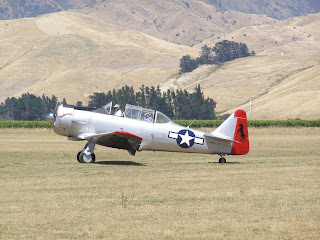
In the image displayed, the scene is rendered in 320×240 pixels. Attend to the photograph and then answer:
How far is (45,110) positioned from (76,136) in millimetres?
79108

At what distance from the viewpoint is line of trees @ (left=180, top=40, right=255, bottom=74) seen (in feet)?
533

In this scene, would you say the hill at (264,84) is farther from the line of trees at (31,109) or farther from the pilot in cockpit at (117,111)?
the pilot in cockpit at (117,111)

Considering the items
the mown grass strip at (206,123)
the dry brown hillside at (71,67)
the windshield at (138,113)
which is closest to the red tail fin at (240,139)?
the windshield at (138,113)

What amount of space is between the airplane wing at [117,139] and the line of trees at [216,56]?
14158cm

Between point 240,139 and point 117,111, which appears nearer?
point 117,111

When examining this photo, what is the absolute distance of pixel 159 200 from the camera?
38.4 ft

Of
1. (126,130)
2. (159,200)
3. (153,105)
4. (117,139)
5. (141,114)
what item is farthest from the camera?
(153,105)

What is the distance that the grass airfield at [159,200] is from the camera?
907 centimetres

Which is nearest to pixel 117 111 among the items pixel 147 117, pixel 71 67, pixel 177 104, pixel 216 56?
pixel 147 117

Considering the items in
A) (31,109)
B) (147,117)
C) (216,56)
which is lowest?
(147,117)

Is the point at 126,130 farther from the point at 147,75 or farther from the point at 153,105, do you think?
the point at 147,75

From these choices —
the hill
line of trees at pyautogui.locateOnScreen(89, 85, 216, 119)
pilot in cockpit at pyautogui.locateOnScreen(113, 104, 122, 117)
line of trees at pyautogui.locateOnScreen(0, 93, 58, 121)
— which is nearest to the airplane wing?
pilot in cockpit at pyautogui.locateOnScreen(113, 104, 122, 117)

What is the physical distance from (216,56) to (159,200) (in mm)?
160783

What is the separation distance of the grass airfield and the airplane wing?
66 cm
